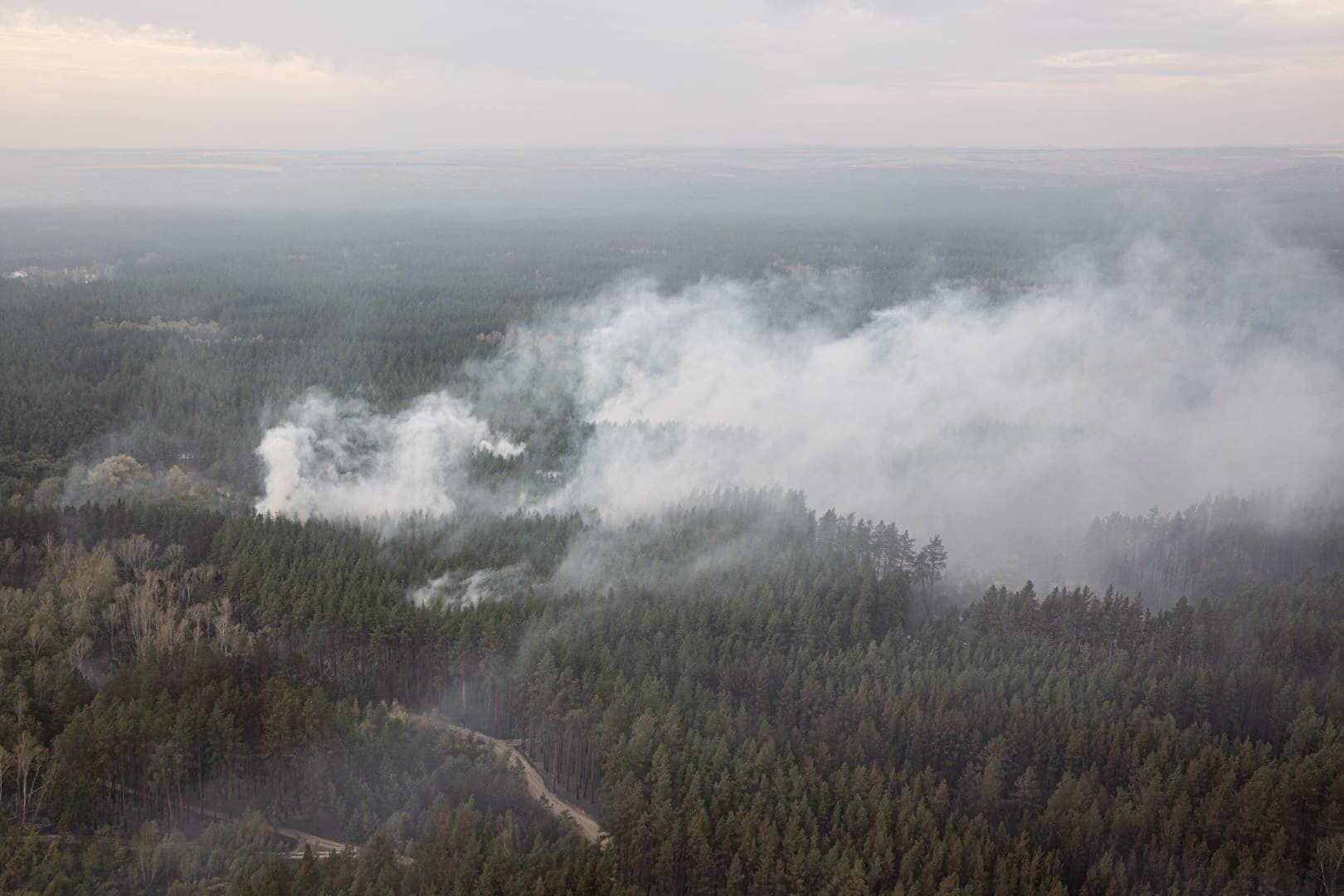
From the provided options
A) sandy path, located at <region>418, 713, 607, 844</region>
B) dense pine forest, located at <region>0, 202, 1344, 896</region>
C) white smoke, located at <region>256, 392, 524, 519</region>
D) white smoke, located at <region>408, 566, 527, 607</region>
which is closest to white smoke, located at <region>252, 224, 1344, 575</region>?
white smoke, located at <region>256, 392, 524, 519</region>

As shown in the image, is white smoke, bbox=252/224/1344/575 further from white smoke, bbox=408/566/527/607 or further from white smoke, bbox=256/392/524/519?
white smoke, bbox=408/566/527/607

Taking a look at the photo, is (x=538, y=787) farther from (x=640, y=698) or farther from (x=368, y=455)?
(x=368, y=455)

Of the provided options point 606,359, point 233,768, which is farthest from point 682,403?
point 233,768

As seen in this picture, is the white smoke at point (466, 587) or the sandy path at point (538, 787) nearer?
the sandy path at point (538, 787)

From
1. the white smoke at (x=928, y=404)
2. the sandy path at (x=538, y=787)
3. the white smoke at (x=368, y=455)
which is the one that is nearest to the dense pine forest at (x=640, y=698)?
the sandy path at (x=538, y=787)

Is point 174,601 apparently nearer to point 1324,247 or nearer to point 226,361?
point 226,361

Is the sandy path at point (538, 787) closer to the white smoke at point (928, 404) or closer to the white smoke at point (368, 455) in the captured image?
the white smoke at point (368, 455)
